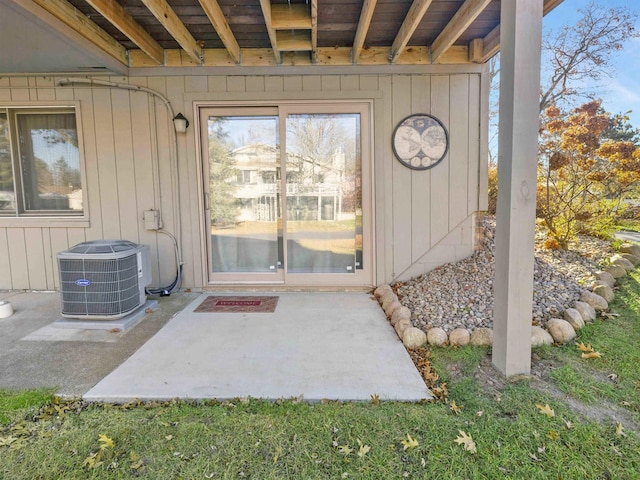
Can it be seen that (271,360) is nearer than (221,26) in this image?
Yes

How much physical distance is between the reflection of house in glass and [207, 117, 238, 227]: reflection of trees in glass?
0.23 feet

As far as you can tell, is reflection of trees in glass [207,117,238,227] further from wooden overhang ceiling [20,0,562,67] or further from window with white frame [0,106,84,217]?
window with white frame [0,106,84,217]

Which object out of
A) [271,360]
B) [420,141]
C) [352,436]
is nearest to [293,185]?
[420,141]

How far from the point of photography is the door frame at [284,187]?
3.84 m

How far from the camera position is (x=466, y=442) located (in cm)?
155

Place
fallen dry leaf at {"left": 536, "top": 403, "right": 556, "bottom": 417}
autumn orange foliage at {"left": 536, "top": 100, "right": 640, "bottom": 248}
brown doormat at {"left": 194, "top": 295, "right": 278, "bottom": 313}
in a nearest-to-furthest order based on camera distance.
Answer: fallen dry leaf at {"left": 536, "top": 403, "right": 556, "bottom": 417} < brown doormat at {"left": 194, "top": 295, "right": 278, "bottom": 313} < autumn orange foliage at {"left": 536, "top": 100, "right": 640, "bottom": 248}

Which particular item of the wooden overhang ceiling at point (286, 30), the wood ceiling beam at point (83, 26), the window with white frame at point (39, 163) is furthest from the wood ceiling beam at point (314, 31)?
the window with white frame at point (39, 163)

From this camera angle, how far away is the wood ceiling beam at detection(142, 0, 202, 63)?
2719 mm

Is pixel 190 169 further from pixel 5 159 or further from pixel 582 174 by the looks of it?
pixel 582 174

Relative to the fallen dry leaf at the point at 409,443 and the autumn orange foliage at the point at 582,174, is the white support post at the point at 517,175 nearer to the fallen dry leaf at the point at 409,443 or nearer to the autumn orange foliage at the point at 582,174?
the fallen dry leaf at the point at 409,443

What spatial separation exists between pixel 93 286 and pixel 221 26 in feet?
8.34

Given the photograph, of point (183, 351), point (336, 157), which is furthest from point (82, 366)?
point (336, 157)

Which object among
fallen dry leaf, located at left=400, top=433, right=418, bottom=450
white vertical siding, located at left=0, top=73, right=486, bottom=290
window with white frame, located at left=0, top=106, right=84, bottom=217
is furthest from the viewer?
window with white frame, located at left=0, top=106, right=84, bottom=217

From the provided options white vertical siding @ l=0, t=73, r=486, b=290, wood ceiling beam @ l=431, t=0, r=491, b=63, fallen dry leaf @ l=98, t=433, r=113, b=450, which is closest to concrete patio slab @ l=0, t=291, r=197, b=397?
fallen dry leaf @ l=98, t=433, r=113, b=450
